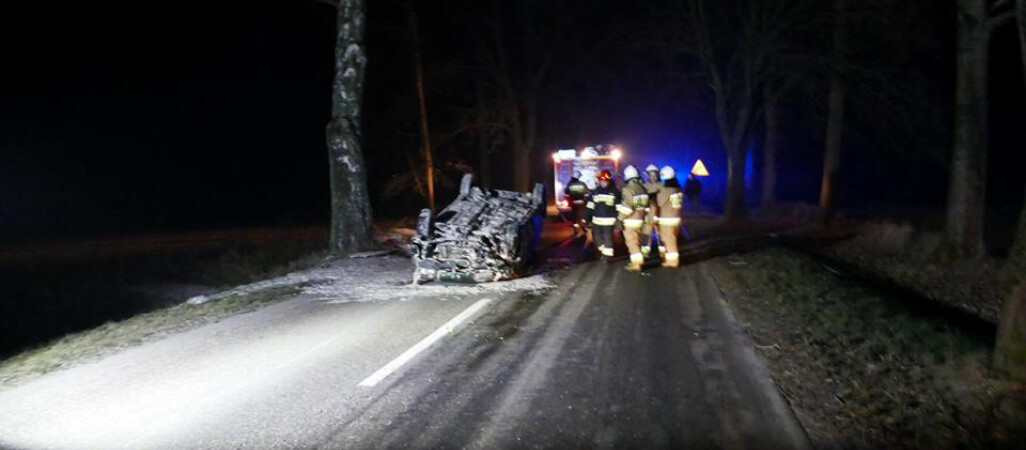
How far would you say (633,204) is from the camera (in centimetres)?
1256

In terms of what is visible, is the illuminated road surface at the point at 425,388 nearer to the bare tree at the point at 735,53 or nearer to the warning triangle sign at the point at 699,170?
the bare tree at the point at 735,53

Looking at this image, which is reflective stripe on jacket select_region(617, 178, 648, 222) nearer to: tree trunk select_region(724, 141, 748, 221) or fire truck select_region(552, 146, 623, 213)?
fire truck select_region(552, 146, 623, 213)

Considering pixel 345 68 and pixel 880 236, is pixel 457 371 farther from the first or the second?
pixel 880 236

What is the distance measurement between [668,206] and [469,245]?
368cm

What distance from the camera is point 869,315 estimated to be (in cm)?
786

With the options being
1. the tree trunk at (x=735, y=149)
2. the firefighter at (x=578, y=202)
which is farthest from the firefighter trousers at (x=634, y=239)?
the tree trunk at (x=735, y=149)

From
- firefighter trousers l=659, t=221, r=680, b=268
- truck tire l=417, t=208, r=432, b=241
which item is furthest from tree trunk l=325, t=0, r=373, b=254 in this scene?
firefighter trousers l=659, t=221, r=680, b=268

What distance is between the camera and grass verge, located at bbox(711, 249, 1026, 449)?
474 cm

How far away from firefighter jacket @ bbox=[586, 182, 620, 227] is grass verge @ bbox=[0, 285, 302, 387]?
5.71 m

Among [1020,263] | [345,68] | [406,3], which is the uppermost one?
[406,3]

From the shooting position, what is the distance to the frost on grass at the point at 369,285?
10906 mm

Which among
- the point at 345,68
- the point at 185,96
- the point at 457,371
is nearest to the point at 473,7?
the point at 345,68

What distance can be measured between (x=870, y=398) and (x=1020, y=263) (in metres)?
1.70

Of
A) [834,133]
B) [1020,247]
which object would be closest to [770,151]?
[834,133]
